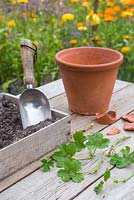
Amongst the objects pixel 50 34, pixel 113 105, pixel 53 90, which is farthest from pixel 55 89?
pixel 50 34

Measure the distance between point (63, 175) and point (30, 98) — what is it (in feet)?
1.03

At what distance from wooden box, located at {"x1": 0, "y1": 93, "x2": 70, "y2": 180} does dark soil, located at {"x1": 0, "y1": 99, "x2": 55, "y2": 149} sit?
3cm

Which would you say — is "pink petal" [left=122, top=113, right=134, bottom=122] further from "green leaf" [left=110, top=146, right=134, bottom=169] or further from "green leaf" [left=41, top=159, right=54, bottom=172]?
"green leaf" [left=41, top=159, right=54, bottom=172]

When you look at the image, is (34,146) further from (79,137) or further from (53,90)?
(53,90)

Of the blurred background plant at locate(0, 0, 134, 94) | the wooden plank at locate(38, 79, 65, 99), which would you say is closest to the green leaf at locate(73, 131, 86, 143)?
the wooden plank at locate(38, 79, 65, 99)

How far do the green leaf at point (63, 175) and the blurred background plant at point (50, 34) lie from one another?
1.27 m

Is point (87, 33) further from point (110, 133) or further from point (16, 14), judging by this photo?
point (110, 133)

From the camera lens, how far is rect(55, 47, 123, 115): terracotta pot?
1.29 metres

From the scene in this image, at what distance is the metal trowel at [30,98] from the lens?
122 cm

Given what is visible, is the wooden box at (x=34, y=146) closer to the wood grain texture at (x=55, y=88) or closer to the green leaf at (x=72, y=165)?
the green leaf at (x=72, y=165)

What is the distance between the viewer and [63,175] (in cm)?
101

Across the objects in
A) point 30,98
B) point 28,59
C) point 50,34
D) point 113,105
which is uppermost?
point 28,59

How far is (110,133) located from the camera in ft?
4.06

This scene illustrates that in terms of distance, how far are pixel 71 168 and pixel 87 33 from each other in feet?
5.90
